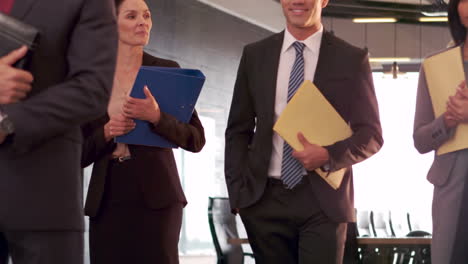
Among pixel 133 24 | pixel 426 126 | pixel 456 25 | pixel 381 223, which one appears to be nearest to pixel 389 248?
pixel 426 126

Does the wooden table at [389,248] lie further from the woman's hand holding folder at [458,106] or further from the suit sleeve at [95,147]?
the woman's hand holding folder at [458,106]

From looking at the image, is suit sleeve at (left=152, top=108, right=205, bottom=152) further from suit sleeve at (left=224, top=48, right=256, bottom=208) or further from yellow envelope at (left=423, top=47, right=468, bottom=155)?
yellow envelope at (left=423, top=47, right=468, bottom=155)

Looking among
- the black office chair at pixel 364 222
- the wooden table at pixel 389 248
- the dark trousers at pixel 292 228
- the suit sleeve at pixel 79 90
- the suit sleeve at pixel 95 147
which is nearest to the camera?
the suit sleeve at pixel 79 90

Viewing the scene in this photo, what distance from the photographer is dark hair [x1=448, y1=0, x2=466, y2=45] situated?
12.0 feet

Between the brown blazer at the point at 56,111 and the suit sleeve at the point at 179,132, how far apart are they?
56.2 inches

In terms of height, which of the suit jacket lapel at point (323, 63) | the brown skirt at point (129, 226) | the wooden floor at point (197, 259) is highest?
the suit jacket lapel at point (323, 63)

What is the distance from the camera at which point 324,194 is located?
134 inches

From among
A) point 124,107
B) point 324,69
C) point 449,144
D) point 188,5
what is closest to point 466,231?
point 449,144

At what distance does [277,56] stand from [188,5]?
8.75 meters

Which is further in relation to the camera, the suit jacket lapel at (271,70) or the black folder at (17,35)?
the suit jacket lapel at (271,70)

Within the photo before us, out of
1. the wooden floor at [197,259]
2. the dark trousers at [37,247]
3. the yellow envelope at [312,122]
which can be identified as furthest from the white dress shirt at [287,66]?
the wooden floor at [197,259]

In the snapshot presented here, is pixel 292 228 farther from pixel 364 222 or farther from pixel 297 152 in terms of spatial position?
pixel 364 222

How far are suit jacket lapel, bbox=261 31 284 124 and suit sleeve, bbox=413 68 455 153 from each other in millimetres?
574

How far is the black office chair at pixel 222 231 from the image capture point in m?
5.97
